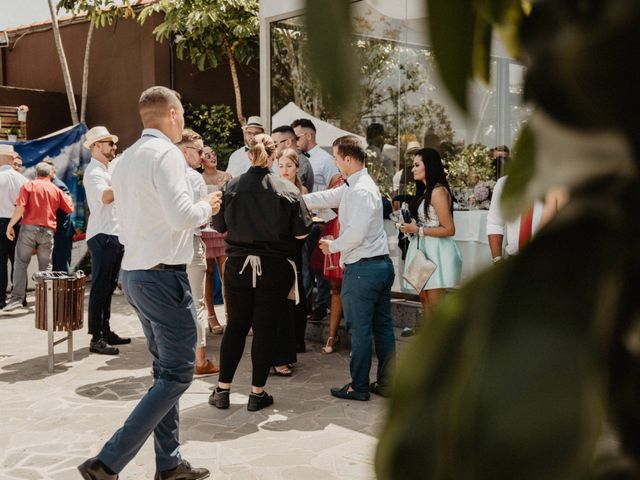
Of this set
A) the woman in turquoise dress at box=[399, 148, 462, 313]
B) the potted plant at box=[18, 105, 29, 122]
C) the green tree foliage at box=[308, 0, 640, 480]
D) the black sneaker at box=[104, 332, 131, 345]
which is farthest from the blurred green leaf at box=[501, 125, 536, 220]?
the potted plant at box=[18, 105, 29, 122]

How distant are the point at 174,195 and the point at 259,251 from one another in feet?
4.14

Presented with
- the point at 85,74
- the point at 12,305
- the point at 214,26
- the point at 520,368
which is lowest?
the point at 12,305

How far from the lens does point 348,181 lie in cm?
502

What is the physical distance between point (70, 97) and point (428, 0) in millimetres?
13651

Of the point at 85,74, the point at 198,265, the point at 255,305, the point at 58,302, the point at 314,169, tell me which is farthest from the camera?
the point at 85,74

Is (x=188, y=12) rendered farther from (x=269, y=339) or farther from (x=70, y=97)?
(x=269, y=339)

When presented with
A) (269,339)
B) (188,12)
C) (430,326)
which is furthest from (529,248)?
(188,12)

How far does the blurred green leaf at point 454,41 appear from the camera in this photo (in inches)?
10.3

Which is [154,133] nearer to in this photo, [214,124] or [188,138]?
[188,138]

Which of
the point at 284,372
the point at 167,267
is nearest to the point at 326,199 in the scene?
the point at 284,372

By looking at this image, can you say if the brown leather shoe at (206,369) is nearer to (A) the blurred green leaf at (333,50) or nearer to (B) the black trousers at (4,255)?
(B) the black trousers at (4,255)

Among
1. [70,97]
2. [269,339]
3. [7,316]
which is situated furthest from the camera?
[70,97]

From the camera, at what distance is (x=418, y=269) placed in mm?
5578

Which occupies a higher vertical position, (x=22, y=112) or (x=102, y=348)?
(x=22, y=112)
